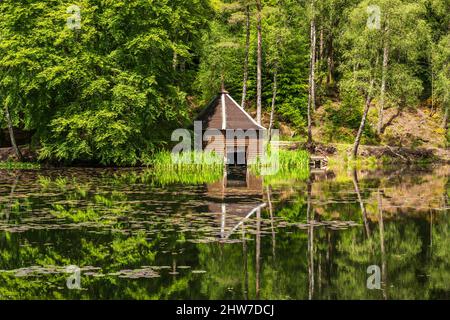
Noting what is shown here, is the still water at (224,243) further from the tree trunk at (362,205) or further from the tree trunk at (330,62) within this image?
the tree trunk at (330,62)

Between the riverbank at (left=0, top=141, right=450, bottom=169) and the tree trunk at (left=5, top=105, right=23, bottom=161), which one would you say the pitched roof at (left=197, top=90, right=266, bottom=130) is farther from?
the tree trunk at (left=5, top=105, right=23, bottom=161)

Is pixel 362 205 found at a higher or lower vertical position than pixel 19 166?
lower

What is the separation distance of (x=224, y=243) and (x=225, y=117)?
24456mm

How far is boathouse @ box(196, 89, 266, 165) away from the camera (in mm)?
36688

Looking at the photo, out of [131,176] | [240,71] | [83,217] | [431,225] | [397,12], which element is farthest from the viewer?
[240,71]

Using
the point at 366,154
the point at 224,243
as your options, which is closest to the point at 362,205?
the point at 224,243

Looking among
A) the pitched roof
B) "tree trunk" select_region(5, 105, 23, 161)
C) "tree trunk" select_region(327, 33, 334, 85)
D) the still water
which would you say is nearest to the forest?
"tree trunk" select_region(5, 105, 23, 161)

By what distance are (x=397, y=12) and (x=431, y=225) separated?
82.1 feet

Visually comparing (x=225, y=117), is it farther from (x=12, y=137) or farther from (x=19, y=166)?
(x=12, y=137)

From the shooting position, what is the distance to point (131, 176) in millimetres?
29359

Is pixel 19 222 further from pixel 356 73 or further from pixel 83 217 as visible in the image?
pixel 356 73

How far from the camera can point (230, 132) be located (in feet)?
121

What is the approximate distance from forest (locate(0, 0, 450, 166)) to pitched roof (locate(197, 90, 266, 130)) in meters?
1.23
